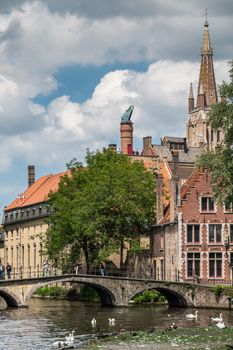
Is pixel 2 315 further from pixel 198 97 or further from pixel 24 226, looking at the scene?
pixel 198 97

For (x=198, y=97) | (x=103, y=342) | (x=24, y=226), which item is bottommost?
(x=103, y=342)

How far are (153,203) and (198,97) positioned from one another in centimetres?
11223

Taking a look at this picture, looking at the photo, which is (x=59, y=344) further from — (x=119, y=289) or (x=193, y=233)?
(x=193, y=233)

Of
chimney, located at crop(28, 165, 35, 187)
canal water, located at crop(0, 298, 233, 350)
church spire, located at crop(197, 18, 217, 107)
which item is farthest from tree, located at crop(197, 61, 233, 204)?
church spire, located at crop(197, 18, 217, 107)

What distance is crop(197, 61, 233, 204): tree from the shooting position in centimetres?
5803

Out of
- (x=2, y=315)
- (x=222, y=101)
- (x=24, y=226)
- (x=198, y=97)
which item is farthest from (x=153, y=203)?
(x=198, y=97)

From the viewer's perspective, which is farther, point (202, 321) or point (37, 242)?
point (37, 242)

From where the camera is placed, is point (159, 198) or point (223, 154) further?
point (159, 198)

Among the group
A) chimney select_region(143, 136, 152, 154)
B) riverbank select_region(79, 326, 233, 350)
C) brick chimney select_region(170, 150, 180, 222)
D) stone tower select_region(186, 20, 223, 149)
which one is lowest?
riverbank select_region(79, 326, 233, 350)

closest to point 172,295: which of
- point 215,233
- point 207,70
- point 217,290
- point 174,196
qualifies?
point 217,290

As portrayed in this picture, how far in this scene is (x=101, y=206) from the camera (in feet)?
274

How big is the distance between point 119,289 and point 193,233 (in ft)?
27.9

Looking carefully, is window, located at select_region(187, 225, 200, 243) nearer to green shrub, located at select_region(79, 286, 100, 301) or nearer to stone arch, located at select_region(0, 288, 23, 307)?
green shrub, located at select_region(79, 286, 100, 301)

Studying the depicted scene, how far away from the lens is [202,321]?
62094 millimetres
